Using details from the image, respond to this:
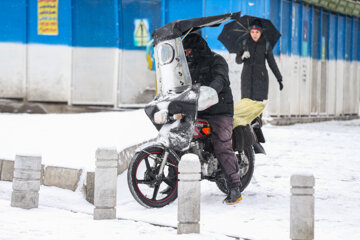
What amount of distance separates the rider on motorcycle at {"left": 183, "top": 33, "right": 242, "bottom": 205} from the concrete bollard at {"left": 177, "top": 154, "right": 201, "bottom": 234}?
1.26 m

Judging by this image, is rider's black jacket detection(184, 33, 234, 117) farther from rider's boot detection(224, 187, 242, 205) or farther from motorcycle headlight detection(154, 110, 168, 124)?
rider's boot detection(224, 187, 242, 205)

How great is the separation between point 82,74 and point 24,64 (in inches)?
55.5

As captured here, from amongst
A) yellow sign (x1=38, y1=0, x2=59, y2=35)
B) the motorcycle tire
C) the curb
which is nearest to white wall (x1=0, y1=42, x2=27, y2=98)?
yellow sign (x1=38, y1=0, x2=59, y2=35)

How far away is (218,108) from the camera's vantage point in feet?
19.9

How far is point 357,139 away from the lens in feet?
40.5

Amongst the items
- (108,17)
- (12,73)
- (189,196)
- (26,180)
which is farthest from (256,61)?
(12,73)

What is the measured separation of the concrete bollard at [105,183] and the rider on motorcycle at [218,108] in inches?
45.6

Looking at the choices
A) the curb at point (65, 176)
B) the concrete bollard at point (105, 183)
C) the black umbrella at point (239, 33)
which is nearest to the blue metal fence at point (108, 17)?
the black umbrella at point (239, 33)

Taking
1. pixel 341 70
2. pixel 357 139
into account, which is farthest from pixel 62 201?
pixel 341 70

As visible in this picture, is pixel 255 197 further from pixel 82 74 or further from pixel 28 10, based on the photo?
pixel 28 10

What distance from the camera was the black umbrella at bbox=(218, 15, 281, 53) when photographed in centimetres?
990

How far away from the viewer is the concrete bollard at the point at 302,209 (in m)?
4.30

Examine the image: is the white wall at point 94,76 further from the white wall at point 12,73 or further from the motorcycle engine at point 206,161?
the motorcycle engine at point 206,161

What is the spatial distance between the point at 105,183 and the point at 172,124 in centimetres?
87
